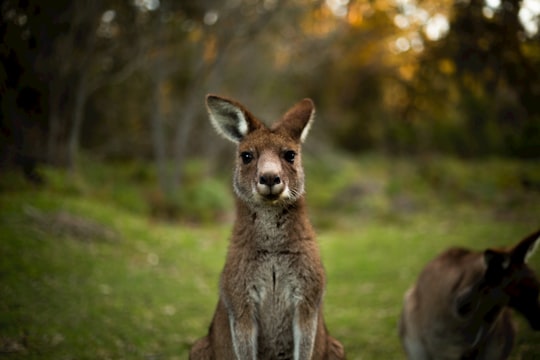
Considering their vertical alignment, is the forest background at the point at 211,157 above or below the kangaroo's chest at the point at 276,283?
above

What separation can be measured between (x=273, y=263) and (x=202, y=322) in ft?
13.1

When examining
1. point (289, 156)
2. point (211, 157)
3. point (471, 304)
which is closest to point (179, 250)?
point (471, 304)

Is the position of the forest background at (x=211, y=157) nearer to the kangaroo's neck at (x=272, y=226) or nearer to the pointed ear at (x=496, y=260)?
the pointed ear at (x=496, y=260)

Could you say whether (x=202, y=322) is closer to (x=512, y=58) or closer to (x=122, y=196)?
(x=512, y=58)

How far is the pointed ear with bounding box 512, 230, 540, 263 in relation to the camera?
4.54m

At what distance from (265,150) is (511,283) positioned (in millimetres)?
2482

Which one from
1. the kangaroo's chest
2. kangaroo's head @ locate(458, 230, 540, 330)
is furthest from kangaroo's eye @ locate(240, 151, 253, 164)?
kangaroo's head @ locate(458, 230, 540, 330)

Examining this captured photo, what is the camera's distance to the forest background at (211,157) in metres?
6.94

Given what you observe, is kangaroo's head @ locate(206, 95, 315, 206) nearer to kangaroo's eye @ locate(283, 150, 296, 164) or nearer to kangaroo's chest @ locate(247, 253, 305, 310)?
kangaroo's eye @ locate(283, 150, 296, 164)

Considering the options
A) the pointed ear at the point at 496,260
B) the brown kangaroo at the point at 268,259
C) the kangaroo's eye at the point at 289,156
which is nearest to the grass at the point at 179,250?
the pointed ear at the point at 496,260

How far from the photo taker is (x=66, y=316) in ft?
21.8

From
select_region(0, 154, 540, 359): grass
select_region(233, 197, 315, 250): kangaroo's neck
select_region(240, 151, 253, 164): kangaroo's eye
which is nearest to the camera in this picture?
select_region(233, 197, 315, 250): kangaroo's neck

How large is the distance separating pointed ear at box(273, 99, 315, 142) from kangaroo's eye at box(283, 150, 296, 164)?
0.55 feet

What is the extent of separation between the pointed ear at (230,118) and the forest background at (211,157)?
304 cm
